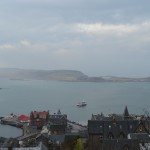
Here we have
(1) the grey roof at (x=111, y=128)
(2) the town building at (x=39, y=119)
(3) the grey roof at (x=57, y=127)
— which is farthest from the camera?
(2) the town building at (x=39, y=119)

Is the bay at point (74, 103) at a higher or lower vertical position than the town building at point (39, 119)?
lower

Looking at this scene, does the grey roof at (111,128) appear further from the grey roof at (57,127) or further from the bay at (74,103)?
the bay at (74,103)

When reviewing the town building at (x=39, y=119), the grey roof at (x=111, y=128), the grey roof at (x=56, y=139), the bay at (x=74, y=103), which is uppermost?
the grey roof at (x=111, y=128)

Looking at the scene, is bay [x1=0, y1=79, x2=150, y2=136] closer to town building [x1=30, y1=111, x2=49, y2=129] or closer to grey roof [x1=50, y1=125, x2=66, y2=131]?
town building [x1=30, y1=111, x2=49, y2=129]

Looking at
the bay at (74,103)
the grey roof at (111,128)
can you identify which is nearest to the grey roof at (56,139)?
the grey roof at (111,128)

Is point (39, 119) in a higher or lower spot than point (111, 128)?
lower

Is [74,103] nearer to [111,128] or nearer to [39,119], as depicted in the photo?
[39,119]

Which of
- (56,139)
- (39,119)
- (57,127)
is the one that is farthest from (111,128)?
(39,119)

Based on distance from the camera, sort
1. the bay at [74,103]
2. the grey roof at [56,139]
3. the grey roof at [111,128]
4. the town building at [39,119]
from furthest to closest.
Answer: the bay at [74,103] → the town building at [39,119] → the grey roof at [56,139] → the grey roof at [111,128]

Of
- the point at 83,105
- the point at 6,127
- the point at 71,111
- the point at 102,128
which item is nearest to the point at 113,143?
the point at 102,128

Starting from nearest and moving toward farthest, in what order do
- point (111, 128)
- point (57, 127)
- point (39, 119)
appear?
1. point (111, 128)
2. point (57, 127)
3. point (39, 119)

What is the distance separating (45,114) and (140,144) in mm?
21737

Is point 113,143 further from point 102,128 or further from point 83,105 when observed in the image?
point 83,105

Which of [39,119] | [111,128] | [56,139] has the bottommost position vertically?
[39,119]
